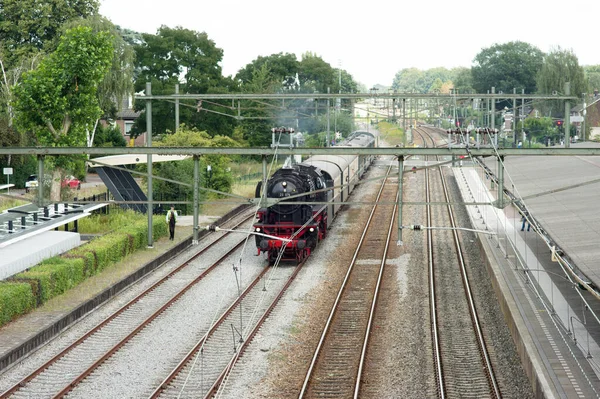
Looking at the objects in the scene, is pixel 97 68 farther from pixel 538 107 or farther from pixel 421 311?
pixel 538 107

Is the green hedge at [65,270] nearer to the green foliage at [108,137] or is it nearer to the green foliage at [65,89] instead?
the green foliage at [65,89]

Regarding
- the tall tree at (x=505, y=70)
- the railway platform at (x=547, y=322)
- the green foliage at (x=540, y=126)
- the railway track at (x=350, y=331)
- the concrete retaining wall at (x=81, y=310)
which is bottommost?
the railway track at (x=350, y=331)

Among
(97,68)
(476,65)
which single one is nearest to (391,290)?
(97,68)

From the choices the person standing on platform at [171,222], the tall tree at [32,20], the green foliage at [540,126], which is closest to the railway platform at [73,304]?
the person standing on platform at [171,222]

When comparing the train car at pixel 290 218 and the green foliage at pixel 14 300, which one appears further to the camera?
the train car at pixel 290 218

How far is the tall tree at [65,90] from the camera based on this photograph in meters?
31.3

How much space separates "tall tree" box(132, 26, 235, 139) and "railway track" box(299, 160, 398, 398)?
30.3 m

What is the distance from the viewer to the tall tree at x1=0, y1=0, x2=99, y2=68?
59.4 m

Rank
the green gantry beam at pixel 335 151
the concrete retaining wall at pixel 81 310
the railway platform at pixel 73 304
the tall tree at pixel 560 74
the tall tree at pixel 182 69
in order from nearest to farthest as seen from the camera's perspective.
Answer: the concrete retaining wall at pixel 81 310 → the railway platform at pixel 73 304 → the green gantry beam at pixel 335 151 → the tall tree at pixel 182 69 → the tall tree at pixel 560 74

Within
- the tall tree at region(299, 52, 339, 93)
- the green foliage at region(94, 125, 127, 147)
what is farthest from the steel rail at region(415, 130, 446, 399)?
the tall tree at region(299, 52, 339, 93)

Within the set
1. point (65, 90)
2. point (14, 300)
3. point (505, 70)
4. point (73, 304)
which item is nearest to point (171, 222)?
point (65, 90)

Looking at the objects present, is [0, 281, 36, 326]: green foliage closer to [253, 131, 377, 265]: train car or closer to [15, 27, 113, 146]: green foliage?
[253, 131, 377, 265]: train car

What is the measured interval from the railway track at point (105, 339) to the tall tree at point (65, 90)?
8.43m

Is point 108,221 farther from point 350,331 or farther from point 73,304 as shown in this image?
point 350,331
